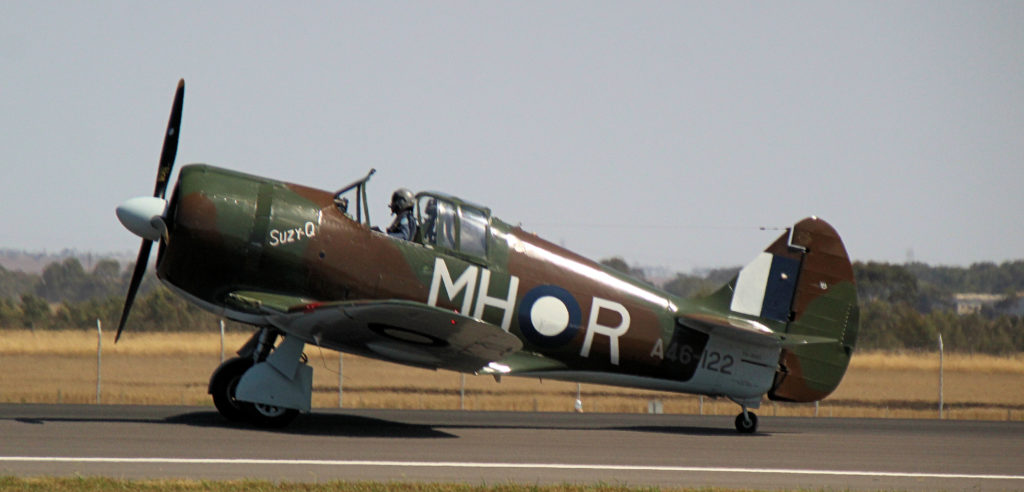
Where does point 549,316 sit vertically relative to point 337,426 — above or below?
above

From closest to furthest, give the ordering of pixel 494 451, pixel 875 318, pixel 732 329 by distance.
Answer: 1. pixel 494 451
2. pixel 732 329
3. pixel 875 318

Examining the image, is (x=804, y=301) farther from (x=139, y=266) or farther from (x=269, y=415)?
(x=139, y=266)

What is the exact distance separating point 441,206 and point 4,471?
5386 mm

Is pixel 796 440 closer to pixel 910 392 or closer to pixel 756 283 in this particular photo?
pixel 756 283

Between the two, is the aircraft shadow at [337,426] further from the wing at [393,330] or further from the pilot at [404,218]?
the pilot at [404,218]

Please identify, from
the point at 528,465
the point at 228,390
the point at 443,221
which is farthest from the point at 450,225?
the point at 528,465

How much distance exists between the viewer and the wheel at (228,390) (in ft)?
40.5

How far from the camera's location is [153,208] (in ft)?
39.5

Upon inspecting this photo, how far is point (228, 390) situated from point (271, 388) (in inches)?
33.0

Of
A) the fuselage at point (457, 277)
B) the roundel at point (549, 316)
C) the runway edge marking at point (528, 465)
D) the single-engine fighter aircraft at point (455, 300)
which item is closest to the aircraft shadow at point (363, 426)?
the single-engine fighter aircraft at point (455, 300)

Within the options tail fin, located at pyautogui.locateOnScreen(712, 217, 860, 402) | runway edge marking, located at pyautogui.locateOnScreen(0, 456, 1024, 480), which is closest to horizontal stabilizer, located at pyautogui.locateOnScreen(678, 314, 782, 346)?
tail fin, located at pyautogui.locateOnScreen(712, 217, 860, 402)

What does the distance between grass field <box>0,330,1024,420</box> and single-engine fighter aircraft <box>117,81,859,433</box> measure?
695 cm

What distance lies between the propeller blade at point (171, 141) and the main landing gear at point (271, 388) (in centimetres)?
213

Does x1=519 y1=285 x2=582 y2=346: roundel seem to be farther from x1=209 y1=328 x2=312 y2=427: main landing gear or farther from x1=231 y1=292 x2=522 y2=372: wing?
x1=209 y1=328 x2=312 y2=427: main landing gear
